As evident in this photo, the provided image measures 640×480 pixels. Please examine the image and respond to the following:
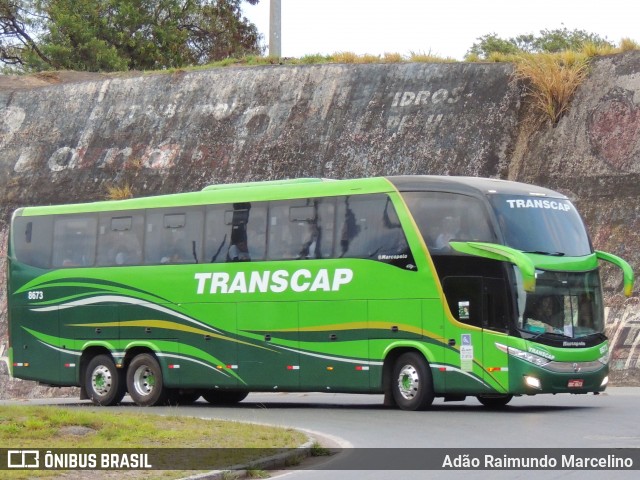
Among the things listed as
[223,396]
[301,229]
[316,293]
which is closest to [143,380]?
[223,396]

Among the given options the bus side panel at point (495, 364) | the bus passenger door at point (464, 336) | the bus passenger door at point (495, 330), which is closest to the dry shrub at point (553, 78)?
the bus passenger door at point (464, 336)

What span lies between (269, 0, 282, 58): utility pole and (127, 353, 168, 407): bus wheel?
21313 millimetres

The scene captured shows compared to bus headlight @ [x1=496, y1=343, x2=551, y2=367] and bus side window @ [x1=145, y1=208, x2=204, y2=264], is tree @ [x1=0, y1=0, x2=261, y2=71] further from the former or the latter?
bus headlight @ [x1=496, y1=343, x2=551, y2=367]

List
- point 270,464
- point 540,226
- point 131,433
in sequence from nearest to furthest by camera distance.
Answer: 1. point 270,464
2. point 131,433
3. point 540,226

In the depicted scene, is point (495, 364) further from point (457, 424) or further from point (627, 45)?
point (627, 45)

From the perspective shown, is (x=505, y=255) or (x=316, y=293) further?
(x=316, y=293)

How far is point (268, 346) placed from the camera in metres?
23.1

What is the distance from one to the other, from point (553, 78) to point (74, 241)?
13.8m

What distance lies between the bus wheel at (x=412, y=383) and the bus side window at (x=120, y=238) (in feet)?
20.1

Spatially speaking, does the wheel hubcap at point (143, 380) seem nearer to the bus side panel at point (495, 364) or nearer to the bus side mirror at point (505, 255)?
the bus side mirror at point (505, 255)

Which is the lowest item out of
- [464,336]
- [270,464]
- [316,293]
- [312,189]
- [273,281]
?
[270,464]

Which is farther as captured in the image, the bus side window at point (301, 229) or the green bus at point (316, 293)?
the bus side window at point (301, 229)

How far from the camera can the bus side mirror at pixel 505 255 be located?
19719 mm

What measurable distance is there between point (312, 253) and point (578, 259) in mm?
4606
